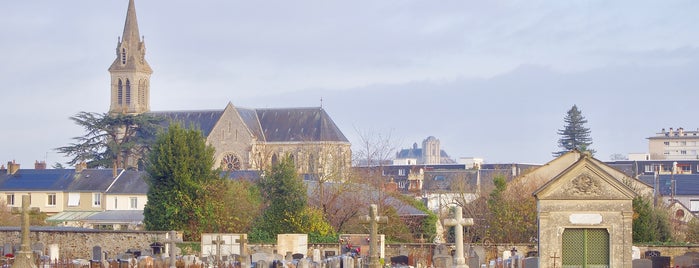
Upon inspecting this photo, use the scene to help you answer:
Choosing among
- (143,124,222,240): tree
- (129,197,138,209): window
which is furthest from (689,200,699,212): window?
(143,124,222,240): tree

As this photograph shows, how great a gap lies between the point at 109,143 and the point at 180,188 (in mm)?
43385

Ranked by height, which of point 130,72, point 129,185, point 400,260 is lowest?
point 400,260

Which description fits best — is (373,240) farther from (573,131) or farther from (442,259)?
(573,131)

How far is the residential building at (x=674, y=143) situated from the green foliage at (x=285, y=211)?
398 ft

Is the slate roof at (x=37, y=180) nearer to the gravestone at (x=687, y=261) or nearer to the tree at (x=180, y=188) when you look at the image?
the tree at (x=180, y=188)

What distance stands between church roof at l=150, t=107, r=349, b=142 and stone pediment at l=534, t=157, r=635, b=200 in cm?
7175

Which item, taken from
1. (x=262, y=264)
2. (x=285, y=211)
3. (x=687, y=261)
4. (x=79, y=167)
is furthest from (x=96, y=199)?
(x=687, y=261)

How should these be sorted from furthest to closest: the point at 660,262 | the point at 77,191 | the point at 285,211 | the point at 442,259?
the point at 77,191 → the point at 285,211 → the point at 660,262 → the point at 442,259

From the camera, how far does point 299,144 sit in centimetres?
9712

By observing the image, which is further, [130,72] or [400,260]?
[130,72]

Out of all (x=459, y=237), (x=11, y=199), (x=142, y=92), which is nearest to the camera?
(x=459, y=237)

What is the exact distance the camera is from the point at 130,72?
121 meters

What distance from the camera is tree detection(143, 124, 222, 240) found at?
42156 millimetres

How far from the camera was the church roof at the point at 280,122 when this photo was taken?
332 feet
